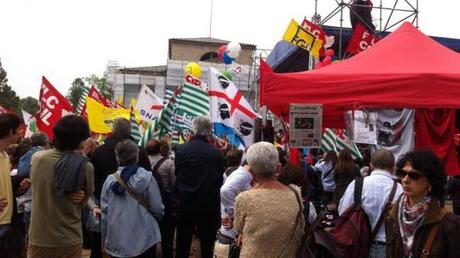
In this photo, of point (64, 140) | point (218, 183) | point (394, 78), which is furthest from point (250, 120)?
point (64, 140)

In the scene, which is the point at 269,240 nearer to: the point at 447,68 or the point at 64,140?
the point at 64,140

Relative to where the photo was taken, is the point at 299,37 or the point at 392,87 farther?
the point at 299,37

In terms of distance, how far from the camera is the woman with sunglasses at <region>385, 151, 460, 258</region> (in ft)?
9.38

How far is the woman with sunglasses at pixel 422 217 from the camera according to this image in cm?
286

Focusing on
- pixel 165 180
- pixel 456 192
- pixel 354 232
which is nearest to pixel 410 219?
pixel 354 232

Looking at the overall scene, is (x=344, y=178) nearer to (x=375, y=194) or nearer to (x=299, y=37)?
(x=375, y=194)

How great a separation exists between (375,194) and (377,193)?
2cm

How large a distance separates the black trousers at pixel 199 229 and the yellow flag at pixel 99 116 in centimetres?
648

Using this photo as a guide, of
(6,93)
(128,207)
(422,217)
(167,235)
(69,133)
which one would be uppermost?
(6,93)

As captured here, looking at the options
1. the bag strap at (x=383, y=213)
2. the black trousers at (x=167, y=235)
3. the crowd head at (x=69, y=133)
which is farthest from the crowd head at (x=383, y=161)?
the black trousers at (x=167, y=235)

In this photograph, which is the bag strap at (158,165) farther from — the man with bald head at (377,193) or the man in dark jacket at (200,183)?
the man with bald head at (377,193)

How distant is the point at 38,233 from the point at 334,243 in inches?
86.9

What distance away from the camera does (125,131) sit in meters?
5.88

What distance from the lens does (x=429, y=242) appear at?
2889mm
